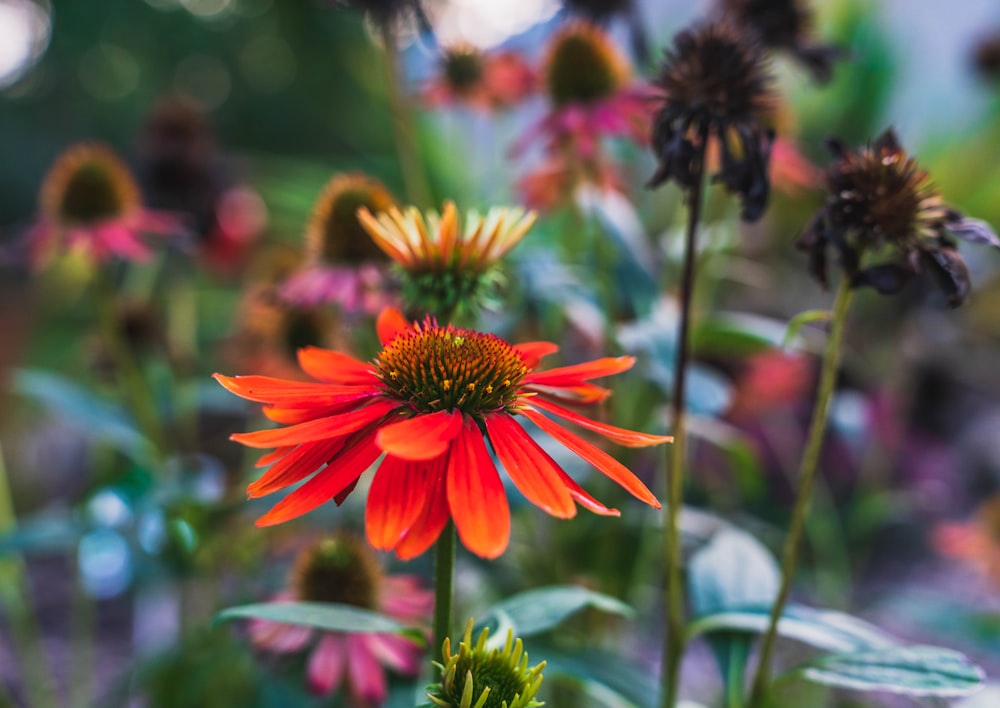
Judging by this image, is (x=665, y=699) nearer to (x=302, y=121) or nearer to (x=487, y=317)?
(x=487, y=317)

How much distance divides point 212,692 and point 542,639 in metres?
0.37

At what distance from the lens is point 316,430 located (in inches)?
12.3

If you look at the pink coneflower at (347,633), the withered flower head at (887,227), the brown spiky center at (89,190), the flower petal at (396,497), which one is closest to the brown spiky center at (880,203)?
the withered flower head at (887,227)

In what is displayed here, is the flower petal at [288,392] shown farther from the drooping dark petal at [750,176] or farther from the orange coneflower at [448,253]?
the drooping dark petal at [750,176]

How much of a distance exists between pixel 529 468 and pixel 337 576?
1.03ft

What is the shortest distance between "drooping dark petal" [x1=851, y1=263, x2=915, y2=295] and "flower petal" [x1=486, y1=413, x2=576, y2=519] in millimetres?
190

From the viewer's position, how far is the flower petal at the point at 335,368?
0.38 meters

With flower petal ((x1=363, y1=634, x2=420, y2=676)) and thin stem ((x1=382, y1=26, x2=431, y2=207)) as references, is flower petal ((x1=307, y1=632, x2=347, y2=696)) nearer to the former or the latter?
flower petal ((x1=363, y1=634, x2=420, y2=676))

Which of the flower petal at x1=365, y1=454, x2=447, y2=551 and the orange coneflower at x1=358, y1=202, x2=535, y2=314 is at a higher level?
the orange coneflower at x1=358, y1=202, x2=535, y2=314

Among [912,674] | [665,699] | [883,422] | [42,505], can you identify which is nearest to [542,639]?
[665,699]

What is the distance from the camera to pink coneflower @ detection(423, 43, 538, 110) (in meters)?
0.82

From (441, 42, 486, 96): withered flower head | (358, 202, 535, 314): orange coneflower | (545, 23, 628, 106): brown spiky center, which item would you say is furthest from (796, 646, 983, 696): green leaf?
(441, 42, 486, 96): withered flower head

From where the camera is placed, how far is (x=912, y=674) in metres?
0.39

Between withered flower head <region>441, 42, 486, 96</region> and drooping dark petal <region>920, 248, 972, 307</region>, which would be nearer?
drooping dark petal <region>920, 248, 972, 307</region>
